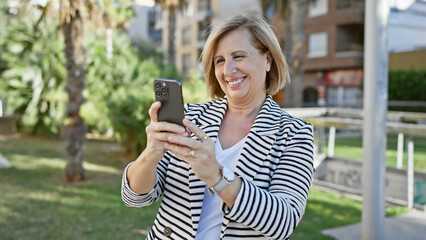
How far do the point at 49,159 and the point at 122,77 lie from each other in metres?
4.30

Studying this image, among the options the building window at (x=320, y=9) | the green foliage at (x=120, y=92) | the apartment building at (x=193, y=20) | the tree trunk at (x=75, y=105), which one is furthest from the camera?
the apartment building at (x=193, y=20)

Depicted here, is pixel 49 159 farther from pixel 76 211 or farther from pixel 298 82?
pixel 298 82

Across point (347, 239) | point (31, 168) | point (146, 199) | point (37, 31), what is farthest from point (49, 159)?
point (146, 199)

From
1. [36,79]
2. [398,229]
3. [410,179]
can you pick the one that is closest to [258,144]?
[398,229]

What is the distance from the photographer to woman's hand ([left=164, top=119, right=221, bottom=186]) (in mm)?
1291

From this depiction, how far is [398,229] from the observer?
4.94 m

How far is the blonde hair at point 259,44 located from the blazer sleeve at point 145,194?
50 centimetres

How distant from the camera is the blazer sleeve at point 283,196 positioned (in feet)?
4.61

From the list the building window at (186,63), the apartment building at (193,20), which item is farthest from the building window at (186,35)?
the building window at (186,63)

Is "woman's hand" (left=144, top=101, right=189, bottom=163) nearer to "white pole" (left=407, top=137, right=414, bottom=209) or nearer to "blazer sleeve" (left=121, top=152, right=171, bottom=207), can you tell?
"blazer sleeve" (left=121, top=152, right=171, bottom=207)

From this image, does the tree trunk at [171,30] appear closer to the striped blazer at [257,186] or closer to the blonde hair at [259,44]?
the blonde hair at [259,44]

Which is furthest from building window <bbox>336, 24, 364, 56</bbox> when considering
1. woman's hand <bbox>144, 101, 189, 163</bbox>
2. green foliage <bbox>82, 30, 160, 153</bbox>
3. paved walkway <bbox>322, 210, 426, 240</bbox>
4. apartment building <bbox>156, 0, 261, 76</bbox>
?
woman's hand <bbox>144, 101, 189, 163</bbox>

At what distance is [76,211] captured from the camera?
5.98 metres

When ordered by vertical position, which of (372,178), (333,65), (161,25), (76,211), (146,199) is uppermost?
(161,25)
